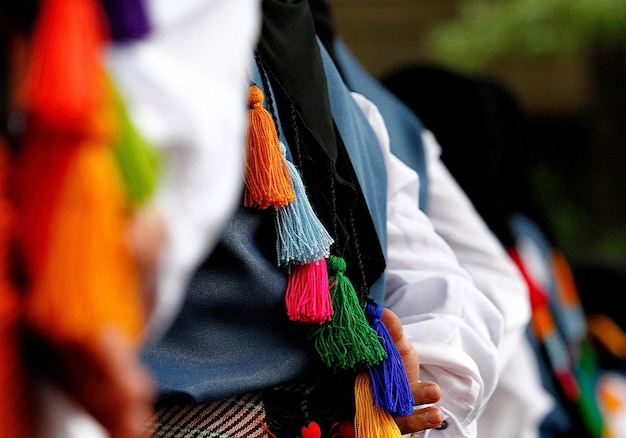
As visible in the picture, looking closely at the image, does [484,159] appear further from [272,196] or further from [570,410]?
[272,196]

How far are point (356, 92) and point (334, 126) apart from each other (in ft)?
1.08

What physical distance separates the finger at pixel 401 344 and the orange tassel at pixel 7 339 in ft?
2.13

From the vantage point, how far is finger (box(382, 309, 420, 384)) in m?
1.17

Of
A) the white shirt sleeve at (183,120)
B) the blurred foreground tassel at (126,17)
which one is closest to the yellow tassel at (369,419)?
Answer: the white shirt sleeve at (183,120)

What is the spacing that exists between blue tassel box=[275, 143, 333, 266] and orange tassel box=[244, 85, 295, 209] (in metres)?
0.02

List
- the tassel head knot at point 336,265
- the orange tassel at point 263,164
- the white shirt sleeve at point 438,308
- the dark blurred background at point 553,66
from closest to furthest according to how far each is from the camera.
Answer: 1. the orange tassel at point 263,164
2. the tassel head knot at point 336,265
3. the white shirt sleeve at point 438,308
4. the dark blurred background at point 553,66

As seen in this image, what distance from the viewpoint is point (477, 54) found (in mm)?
4023

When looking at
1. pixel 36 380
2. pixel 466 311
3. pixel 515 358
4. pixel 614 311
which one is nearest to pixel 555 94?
pixel 614 311

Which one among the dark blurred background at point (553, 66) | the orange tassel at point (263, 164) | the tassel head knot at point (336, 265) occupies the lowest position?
the dark blurred background at point (553, 66)

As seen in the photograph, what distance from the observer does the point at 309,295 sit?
103 centimetres

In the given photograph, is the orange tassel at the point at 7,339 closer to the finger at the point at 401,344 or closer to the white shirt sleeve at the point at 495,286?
the finger at the point at 401,344

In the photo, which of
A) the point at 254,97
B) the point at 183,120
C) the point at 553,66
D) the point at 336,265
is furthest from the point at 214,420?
the point at 553,66

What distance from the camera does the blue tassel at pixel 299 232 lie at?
3.34 ft

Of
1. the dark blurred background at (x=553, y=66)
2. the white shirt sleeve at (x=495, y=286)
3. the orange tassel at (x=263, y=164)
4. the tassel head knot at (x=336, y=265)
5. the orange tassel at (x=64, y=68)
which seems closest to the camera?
the orange tassel at (x=64, y=68)
